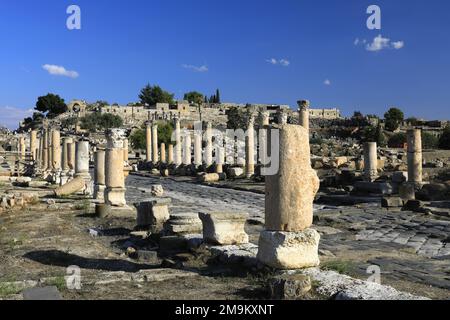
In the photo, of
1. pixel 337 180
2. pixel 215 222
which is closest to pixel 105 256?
pixel 215 222

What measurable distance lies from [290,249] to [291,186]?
761 millimetres

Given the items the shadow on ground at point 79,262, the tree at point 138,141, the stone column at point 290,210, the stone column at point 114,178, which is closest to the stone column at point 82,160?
the stone column at point 114,178

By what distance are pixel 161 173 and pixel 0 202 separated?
63.0 ft

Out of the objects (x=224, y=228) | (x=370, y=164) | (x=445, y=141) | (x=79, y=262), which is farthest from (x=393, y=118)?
(x=79, y=262)

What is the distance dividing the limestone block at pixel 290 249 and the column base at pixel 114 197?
27.2ft

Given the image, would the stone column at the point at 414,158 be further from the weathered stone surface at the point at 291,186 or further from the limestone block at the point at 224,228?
the weathered stone surface at the point at 291,186

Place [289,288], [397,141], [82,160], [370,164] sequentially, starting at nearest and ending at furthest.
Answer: [289,288]
[82,160]
[370,164]
[397,141]

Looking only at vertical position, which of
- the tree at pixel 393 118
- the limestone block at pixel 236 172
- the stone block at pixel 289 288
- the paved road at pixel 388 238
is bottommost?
the paved road at pixel 388 238

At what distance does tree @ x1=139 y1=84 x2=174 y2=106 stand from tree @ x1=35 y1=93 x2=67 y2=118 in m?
18.5

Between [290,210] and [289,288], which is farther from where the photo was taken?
[290,210]

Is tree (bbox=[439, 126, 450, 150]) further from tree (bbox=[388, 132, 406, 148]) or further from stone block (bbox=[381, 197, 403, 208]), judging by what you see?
stone block (bbox=[381, 197, 403, 208])

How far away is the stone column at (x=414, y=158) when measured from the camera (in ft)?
61.4

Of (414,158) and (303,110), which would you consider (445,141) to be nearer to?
(303,110)

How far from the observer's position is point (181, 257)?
7.58 m
